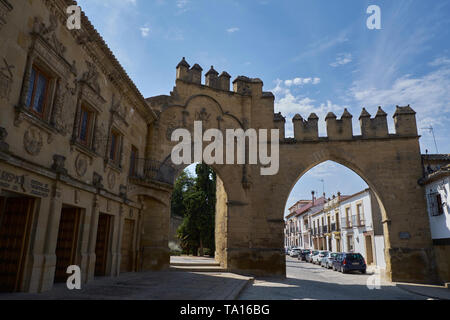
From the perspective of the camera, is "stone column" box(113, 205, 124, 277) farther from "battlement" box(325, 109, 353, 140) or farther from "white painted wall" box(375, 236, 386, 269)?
"white painted wall" box(375, 236, 386, 269)

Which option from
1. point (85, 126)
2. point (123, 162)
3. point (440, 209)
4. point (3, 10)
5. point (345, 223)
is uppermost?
point (3, 10)

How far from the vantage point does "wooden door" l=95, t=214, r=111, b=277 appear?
965 centimetres

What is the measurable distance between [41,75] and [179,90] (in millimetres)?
8161

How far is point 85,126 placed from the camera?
8.73 metres

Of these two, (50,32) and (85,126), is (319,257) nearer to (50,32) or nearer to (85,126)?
(85,126)

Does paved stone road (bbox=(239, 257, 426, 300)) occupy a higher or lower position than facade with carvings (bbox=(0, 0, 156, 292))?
lower

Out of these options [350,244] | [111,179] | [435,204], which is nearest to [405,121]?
[435,204]

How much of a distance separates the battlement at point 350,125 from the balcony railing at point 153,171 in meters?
5.89

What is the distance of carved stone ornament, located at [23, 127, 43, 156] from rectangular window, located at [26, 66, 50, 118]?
0.46 metres

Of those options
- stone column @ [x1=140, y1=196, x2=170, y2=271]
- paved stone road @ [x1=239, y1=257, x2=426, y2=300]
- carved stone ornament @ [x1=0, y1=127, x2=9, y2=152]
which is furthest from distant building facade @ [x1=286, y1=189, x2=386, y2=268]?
carved stone ornament @ [x1=0, y1=127, x2=9, y2=152]

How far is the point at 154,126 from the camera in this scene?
1364 centimetres

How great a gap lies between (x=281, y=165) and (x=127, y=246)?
25.7 feet
